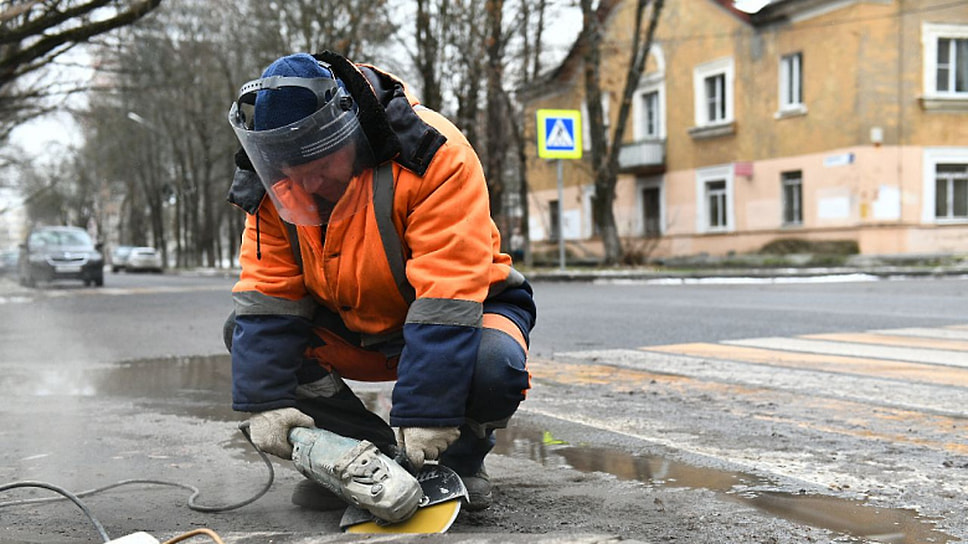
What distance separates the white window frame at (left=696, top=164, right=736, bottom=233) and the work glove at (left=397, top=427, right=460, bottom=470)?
2507 cm

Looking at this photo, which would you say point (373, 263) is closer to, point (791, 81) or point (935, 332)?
point (935, 332)

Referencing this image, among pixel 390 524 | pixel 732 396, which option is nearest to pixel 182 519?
pixel 390 524

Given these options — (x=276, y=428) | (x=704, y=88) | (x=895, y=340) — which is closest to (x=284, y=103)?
(x=276, y=428)

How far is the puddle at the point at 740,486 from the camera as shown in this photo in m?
2.38

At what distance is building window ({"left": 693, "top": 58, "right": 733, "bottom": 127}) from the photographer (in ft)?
88.0

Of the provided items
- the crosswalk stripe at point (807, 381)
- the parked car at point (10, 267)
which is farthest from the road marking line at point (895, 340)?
the parked car at point (10, 267)

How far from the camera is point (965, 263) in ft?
66.4

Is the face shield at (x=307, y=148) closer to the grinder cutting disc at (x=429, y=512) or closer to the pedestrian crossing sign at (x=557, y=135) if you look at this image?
the grinder cutting disc at (x=429, y=512)

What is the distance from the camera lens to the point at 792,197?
24969mm

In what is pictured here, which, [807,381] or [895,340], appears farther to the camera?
[895,340]

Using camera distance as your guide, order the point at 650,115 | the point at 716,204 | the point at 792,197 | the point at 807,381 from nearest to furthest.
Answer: the point at 807,381, the point at 792,197, the point at 716,204, the point at 650,115

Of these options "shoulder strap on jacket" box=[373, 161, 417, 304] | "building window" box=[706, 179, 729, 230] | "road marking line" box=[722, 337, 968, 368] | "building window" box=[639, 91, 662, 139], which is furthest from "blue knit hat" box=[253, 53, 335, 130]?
"building window" box=[639, 91, 662, 139]

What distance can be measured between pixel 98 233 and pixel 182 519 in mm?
70596

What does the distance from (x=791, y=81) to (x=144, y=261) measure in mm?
33507
